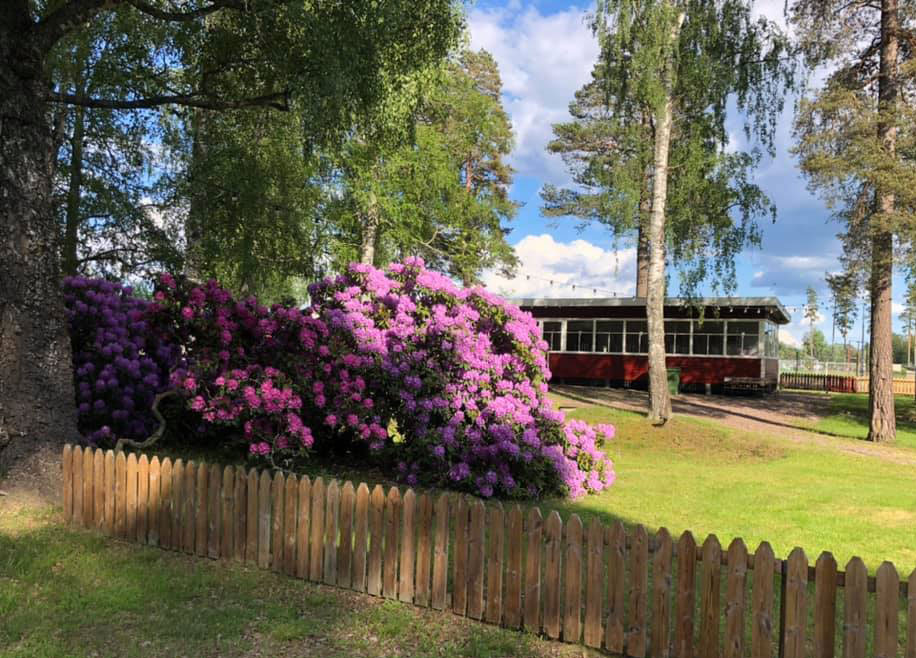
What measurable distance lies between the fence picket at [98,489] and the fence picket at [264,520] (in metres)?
1.70

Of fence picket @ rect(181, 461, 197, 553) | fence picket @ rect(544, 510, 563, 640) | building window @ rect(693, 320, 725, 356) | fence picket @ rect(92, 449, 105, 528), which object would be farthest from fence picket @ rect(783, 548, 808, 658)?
building window @ rect(693, 320, 725, 356)

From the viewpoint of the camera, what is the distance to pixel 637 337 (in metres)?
27.3

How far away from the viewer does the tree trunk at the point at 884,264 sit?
46.3 feet

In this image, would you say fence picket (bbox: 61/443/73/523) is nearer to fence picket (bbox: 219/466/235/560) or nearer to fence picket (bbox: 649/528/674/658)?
fence picket (bbox: 219/466/235/560)

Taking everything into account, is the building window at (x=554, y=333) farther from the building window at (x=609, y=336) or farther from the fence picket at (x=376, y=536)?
the fence picket at (x=376, y=536)

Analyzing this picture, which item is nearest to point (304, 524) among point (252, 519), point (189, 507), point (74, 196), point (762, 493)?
point (252, 519)

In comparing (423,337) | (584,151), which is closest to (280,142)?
(423,337)

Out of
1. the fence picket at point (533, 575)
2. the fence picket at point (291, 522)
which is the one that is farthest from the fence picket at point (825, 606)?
the fence picket at point (291, 522)

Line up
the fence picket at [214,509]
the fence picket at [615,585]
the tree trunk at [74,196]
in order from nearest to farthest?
the fence picket at [615,585] → the fence picket at [214,509] → the tree trunk at [74,196]

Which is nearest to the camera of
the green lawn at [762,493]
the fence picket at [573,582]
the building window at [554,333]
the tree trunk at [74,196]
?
the fence picket at [573,582]

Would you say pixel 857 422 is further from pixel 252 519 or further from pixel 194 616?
pixel 194 616

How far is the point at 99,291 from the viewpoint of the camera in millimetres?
8492

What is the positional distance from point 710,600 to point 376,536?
6.97 feet

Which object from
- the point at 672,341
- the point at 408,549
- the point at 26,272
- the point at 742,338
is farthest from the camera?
the point at 672,341
